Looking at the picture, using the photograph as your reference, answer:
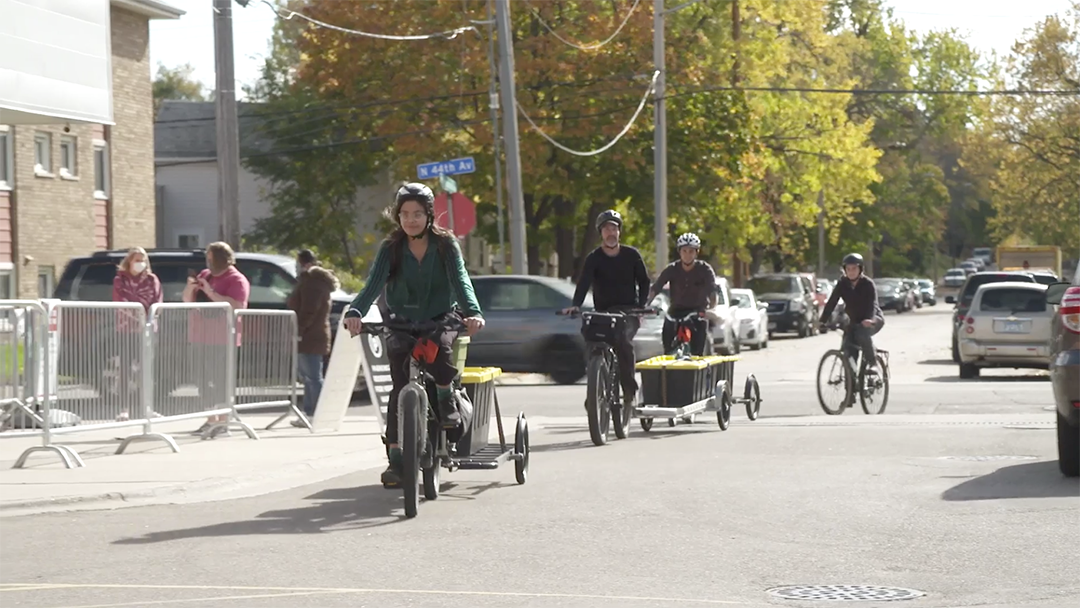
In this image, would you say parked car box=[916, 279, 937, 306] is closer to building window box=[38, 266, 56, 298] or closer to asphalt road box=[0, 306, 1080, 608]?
building window box=[38, 266, 56, 298]

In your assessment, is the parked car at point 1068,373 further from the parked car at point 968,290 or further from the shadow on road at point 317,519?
the parked car at point 968,290

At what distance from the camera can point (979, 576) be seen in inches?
316

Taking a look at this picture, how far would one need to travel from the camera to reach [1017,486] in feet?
38.0

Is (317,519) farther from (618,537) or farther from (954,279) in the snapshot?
(954,279)

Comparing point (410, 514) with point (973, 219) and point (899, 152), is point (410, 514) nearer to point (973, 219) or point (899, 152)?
point (899, 152)

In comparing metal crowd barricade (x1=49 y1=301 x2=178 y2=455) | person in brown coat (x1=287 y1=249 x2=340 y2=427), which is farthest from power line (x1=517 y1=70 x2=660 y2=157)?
metal crowd barricade (x1=49 y1=301 x2=178 y2=455)

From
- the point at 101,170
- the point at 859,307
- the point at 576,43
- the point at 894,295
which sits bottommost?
the point at 894,295

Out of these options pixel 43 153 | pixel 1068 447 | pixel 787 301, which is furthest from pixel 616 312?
pixel 787 301

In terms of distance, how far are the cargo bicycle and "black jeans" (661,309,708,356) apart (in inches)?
193

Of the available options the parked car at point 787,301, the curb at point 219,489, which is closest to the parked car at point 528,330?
the curb at point 219,489

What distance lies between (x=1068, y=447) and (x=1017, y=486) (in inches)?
20.2

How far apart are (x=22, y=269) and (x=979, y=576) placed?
102ft

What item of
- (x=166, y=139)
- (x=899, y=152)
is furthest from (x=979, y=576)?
(x=899, y=152)

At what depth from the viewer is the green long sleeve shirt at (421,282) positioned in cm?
1060
